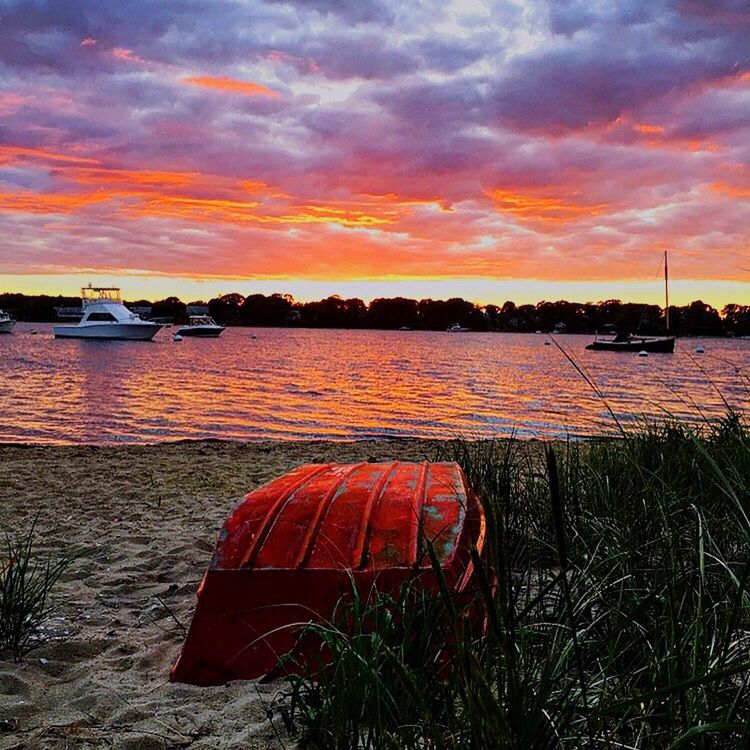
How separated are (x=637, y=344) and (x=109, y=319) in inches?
1974

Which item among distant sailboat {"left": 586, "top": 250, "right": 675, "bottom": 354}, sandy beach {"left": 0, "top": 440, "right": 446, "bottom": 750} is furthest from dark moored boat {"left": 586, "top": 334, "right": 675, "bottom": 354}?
sandy beach {"left": 0, "top": 440, "right": 446, "bottom": 750}

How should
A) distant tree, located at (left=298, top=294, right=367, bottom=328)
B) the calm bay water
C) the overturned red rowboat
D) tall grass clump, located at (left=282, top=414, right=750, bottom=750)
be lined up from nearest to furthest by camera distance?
tall grass clump, located at (left=282, top=414, right=750, bottom=750) < the overturned red rowboat < the calm bay water < distant tree, located at (left=298, top=294, right=367, bottom=328)

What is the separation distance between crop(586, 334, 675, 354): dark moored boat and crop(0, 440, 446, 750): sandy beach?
61.5 meters

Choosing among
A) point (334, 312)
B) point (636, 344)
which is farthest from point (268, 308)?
point (636, 344)

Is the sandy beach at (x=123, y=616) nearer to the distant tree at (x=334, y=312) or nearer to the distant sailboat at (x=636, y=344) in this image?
the distant sailboat at (x=636, y=344)

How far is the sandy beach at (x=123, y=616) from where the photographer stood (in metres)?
2.65

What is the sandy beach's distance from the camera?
2648 millimetres

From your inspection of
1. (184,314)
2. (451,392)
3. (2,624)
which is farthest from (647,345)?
(184,314)

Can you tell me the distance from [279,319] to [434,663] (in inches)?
6090

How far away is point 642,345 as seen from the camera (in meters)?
69.0

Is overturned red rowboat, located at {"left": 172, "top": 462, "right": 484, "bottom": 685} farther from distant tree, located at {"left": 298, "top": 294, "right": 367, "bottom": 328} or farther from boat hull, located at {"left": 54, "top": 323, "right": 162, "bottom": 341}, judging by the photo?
distant tree, located at {"left": 298, "top": 294, "right": 367, "bottom": 328}

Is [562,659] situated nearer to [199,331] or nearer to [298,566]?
[298,566]

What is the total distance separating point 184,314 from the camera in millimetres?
134125

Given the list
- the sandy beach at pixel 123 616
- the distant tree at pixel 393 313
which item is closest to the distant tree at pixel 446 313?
the distant tree at pixel 393 313
